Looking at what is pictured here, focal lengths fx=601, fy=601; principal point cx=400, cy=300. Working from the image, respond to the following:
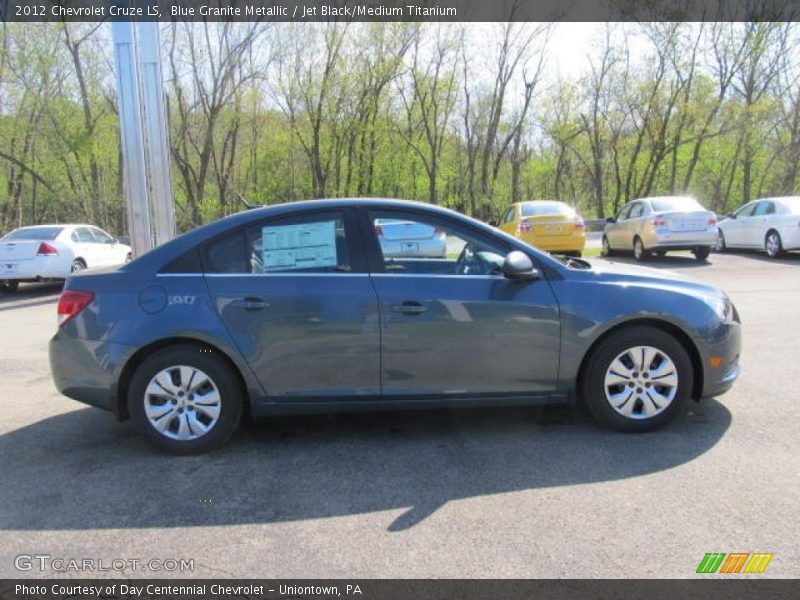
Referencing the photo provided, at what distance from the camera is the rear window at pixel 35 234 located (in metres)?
13.2

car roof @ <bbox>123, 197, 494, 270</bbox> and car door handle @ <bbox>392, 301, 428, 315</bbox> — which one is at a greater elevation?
car roof @ <bbox>123, 197, 494, 270</bbox>

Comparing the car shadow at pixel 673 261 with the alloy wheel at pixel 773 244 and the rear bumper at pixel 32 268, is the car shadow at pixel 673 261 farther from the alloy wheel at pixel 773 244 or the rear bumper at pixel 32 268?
the rear bumper at pixel 32 268

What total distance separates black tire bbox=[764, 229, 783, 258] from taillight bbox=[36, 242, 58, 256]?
1651 centimetres

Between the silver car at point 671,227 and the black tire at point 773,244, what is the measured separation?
5.03 feet

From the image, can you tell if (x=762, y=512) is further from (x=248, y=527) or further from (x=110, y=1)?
(x=110, y=1)

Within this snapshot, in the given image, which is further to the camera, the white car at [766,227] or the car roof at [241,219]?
the white car at [766,227]

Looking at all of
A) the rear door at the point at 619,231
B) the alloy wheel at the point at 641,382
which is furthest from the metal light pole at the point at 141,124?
the rear door at the point at 619,231

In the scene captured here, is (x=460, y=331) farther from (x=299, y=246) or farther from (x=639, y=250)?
(x=639, y=250)

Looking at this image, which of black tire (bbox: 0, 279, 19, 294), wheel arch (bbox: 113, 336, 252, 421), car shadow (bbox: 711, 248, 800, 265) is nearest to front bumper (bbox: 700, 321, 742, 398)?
wheel arch (bbox: 113, 336, 252, 421)

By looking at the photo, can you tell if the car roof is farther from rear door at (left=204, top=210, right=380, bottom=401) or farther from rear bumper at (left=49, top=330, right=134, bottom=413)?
rear bumper at (left=49, top=330, right=134, bottom=413)

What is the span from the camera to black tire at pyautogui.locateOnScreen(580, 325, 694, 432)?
4.03 meters

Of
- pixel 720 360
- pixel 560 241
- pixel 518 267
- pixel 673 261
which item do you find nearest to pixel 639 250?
Result: pixel 673 261

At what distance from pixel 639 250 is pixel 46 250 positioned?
13.7 metres

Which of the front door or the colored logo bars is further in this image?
the front door
